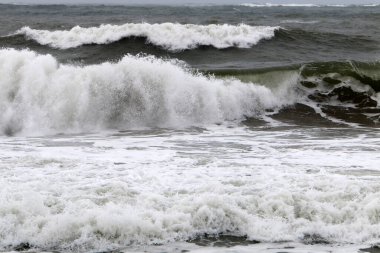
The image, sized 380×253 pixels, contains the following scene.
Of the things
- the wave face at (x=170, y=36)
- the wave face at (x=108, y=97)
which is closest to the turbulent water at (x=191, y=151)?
the wave face at (x=108, y=97)

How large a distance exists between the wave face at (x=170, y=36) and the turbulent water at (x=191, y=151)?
259 mm

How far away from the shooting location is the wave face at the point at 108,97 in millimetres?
11320

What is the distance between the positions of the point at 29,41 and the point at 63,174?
15.5 metres

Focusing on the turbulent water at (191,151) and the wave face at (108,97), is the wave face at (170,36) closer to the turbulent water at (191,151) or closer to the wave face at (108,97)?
the turbulent water at (191,151)

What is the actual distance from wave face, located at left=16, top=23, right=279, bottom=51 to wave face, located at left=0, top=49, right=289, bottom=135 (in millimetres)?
6642

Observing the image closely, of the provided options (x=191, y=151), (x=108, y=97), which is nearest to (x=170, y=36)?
(x=108, y=97)

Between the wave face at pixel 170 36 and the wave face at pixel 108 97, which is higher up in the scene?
the wave face at pixel 170 36

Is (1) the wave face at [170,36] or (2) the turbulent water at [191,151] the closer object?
(2) the turbulent water at [191,151]

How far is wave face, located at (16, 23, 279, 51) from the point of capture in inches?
766

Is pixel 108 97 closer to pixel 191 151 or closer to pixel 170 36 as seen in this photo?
pixel 191 151

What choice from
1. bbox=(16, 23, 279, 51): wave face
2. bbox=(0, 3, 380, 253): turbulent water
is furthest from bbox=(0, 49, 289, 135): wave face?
bbox=(16, 23, 279, 51): wave face

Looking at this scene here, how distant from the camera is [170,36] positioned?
1956 centimetres

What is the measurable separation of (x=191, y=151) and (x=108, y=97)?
368 centimetres

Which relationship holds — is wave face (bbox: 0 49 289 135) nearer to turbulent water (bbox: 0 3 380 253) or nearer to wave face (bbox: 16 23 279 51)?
turbulent water (bbox: 0 3 380 253)
